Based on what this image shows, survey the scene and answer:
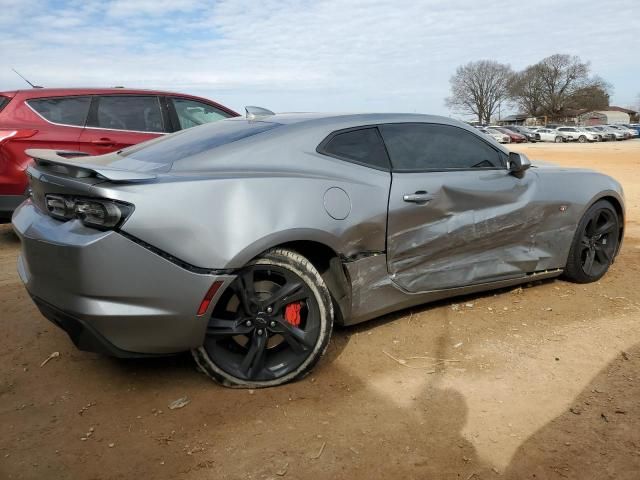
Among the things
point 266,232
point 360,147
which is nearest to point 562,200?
point 360,147

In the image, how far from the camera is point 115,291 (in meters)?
2.51

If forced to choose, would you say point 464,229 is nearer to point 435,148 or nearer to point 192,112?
point 435,148

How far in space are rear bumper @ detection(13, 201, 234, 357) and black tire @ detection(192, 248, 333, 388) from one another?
0.50 ft

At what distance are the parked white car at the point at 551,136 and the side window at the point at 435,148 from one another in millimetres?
49716

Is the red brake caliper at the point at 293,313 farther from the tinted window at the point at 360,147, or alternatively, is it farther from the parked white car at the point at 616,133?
the parked white car at the point at 616,133

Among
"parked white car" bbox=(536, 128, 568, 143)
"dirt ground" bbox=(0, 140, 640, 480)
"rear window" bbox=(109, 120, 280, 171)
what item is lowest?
"parked white car" bbox=(536, 128, 568, 143)

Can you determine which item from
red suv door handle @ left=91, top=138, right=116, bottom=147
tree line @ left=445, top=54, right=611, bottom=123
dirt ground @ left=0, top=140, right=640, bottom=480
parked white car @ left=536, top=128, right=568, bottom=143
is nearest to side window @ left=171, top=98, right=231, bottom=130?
red suv door handle @ left=91, top=138, right=116, bottom=147

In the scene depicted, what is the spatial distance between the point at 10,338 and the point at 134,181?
5.87ft

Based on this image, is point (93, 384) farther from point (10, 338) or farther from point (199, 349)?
point (10, 338)

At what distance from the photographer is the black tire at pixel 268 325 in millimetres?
2809

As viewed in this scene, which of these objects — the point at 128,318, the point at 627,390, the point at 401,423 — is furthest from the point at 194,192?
the point at 627,390

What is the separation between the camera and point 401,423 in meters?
2.62

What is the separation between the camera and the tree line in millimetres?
79625

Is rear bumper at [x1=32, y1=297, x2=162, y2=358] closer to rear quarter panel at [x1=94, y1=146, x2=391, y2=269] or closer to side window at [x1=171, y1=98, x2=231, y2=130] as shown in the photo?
rear quarter panel at [x1=94, y1=146, x2=391, y2=269]
